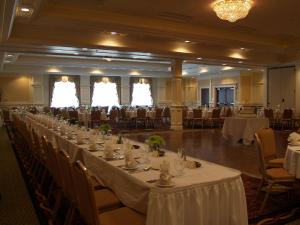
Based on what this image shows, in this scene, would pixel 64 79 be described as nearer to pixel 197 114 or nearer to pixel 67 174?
pixel 197 114

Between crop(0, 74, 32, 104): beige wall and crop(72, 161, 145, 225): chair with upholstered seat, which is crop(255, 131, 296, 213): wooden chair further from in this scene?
crop(0, 74, 32, 104): beige wall

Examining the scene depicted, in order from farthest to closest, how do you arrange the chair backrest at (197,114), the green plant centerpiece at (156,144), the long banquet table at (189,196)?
the chair backrest at (197,114), the green plant centerpiece at (156,144), the long banquet table at (189,196)

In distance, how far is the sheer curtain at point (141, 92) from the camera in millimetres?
20203

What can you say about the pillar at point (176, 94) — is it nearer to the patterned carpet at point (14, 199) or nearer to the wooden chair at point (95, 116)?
the wooden chair at point (95, 116)

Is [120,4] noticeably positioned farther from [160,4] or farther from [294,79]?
[294,79]

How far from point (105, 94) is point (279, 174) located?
1637cm

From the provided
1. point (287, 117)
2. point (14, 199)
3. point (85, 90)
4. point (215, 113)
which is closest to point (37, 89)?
point (85, 90)

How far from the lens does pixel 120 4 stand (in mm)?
6809

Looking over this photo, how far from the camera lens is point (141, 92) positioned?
20500mm

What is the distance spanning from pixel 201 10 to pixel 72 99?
12.9 meters

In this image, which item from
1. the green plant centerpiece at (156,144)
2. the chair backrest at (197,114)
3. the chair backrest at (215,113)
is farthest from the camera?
the chair backrest at (197,114)

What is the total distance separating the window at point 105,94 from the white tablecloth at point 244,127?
36.9ft

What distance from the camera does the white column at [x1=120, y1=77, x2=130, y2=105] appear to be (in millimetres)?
19766

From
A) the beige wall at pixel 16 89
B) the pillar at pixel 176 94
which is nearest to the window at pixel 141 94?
the beige wall at pixel 16 89
